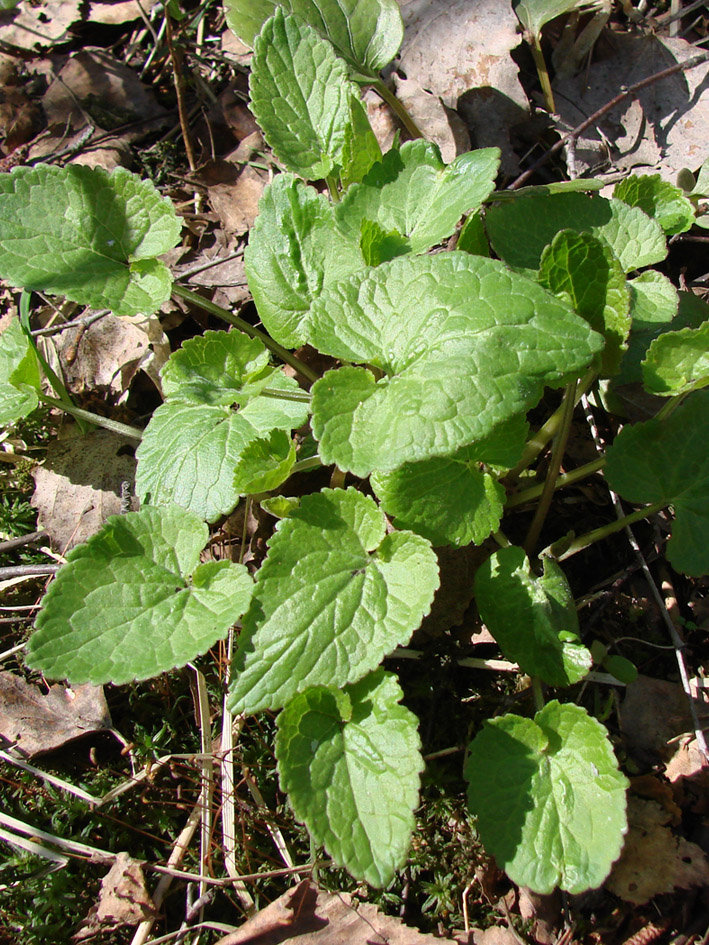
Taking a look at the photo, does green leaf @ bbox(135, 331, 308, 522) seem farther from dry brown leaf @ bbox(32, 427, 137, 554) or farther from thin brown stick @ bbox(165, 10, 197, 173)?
thin brown stick @ bbox(165, 10, 197, 173)

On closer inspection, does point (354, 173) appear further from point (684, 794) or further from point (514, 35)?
point (684, 794)

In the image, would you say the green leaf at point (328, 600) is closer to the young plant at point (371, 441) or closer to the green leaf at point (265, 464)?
the young plant at point (371, 441)

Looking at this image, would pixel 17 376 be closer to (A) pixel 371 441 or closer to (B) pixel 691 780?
(A) pixel 371 441

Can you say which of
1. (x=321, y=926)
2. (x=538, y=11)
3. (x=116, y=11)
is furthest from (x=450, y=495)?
(x=116, y=11)

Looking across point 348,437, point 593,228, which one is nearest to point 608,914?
point 348,437

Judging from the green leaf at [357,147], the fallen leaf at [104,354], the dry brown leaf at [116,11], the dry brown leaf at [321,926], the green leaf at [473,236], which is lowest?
the dry brown leaf at [321,926]

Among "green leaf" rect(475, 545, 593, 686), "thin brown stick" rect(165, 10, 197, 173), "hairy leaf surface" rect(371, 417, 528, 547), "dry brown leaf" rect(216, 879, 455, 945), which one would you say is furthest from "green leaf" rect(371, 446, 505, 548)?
"thin brown stick" rect(165, 10, 197, 173)

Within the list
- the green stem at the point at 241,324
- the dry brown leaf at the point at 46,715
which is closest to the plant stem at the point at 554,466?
the green stem at the point at 241,324
